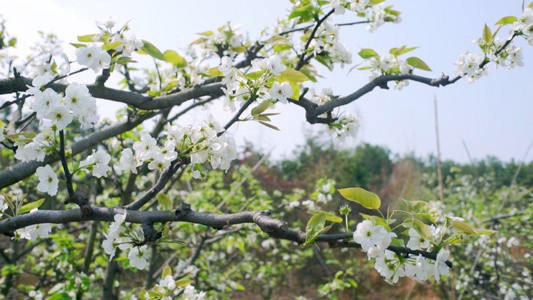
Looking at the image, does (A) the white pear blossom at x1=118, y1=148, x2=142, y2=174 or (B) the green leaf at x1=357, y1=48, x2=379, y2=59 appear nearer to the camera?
(A) the white pear blossom at x1=118, y1=148, x2=142, y2=174

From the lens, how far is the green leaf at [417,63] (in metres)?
1.66

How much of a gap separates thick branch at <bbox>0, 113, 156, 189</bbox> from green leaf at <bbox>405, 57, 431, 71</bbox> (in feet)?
3.95

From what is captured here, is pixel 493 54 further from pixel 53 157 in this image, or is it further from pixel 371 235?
pixel 53 157

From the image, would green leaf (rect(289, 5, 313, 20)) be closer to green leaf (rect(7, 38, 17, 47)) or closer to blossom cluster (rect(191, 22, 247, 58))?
blossom cluster (rect(191, 22, 247, 58))

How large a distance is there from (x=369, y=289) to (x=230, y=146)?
8805 mm

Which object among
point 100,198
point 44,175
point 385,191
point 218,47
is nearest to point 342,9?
A: point 218,47

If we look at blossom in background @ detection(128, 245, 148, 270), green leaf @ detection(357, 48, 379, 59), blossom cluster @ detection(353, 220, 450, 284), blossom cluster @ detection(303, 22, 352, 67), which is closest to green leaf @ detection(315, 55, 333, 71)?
blossom cluster @ detection(303, 22, 352, 67)

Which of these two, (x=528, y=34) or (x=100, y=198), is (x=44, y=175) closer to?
(x=528, y=34)

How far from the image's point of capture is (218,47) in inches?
78.0

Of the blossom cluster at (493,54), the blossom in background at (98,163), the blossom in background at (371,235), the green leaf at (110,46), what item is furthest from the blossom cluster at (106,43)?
Answer: the blossom cluster at (493,54)

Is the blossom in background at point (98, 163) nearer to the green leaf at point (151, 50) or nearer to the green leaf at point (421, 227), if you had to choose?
the green leaf at point (151, 50)

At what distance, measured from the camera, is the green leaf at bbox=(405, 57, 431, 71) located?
1657 mm

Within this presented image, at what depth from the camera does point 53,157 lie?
56.3 inches

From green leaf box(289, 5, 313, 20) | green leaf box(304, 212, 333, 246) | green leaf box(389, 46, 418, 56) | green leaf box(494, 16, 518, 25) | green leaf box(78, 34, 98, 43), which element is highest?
green leaf box(78, 34, 98, 43)
